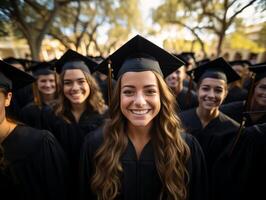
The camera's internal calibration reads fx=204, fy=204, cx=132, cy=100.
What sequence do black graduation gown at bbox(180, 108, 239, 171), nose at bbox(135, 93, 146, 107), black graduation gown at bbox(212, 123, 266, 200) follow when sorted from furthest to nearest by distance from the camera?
black graduation gown at bbox(180, 108, 239, 171) < black graduation gown at bbox(212, 123, 266, 200) < nose at bbox(135, 93, 146, 107)

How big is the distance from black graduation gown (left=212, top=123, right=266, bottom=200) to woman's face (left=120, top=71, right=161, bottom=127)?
4.40 ft

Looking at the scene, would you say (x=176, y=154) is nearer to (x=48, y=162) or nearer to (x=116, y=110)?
(x=116, y=110)

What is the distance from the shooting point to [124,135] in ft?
6.57

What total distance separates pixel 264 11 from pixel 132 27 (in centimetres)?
2476

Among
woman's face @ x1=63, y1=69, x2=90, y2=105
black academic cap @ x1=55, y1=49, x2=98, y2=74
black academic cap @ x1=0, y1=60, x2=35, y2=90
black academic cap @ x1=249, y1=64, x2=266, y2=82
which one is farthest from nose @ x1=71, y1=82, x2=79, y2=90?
black academic cap @ x1=249, y1=64, x2=266, y2=82

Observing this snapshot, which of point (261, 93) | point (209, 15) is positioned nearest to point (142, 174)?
point (261, 93)

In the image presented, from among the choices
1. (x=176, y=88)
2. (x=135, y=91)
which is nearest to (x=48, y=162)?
(x=135, y=91)

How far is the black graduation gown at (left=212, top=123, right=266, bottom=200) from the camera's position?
96.1 inches

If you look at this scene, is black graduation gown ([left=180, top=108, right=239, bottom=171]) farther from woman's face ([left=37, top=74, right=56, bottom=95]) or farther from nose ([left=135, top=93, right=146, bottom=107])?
woman's face ([left=37, top=74, right=56, bottom=95])

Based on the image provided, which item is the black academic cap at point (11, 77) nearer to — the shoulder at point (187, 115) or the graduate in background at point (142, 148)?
the graduate in background at point (142, 148)

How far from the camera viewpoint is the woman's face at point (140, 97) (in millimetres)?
→ 1762

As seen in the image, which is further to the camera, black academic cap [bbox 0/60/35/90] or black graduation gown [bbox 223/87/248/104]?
black graduation gown [bbox 223/87/248/104]

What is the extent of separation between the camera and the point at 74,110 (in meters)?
3.24

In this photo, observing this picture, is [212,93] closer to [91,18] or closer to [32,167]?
[32,167]
